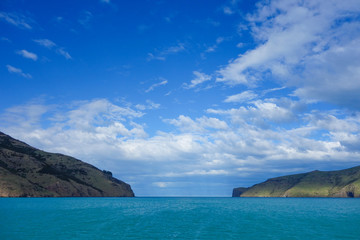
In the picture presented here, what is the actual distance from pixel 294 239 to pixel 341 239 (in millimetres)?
8787

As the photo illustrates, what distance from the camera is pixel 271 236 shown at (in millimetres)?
52750

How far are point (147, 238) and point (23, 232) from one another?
24.5 metres

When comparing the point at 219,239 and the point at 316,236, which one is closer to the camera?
the point at 219,239

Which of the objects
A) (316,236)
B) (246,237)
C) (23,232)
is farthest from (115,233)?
Result: (316,236)

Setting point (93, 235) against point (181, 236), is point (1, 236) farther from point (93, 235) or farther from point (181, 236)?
point (181, 236)

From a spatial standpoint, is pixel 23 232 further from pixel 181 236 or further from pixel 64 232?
pixel 181 236

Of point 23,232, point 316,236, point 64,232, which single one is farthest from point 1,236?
point 316,236

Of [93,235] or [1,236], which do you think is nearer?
[1,236]

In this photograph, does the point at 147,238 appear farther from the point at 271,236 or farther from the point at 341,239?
the point at 341,239

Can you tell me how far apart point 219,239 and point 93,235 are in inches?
918

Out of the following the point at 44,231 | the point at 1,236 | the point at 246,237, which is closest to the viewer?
the point at 1,236

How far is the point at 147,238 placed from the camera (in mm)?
48844

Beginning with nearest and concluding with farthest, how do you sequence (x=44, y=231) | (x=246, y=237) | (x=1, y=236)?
(x=1, y=236)
(x=246, y=237)
(x=44, y=231)

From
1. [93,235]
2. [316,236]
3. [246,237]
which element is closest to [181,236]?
[246,237]
